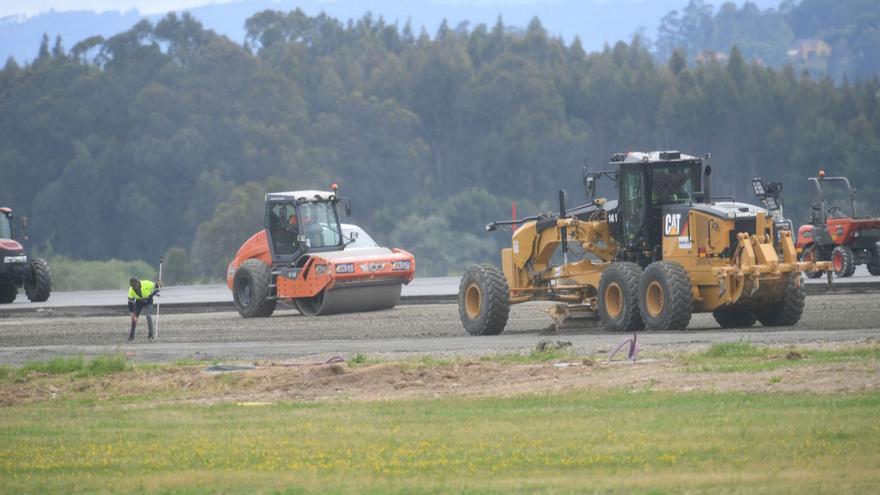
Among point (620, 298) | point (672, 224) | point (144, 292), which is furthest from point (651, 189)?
point (144, 292)

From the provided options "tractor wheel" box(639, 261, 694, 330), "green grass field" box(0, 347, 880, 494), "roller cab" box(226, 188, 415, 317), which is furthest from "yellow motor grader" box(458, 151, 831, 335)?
"green grass field" box(0, 347, 880, 494)

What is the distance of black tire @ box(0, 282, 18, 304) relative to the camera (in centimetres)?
4528

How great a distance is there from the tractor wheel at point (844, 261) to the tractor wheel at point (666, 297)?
17.4 metres

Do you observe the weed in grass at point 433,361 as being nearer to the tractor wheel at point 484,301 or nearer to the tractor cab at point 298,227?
the tractor wheel at point 484,301

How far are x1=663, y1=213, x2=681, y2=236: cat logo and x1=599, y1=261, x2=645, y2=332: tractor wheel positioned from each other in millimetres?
731

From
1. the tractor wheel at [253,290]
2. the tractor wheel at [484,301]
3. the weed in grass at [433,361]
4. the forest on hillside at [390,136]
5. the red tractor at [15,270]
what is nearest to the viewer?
the weed in grass at [433,361]

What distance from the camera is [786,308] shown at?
25344 mm

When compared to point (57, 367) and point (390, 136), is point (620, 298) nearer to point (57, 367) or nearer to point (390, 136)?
point (57, 367)

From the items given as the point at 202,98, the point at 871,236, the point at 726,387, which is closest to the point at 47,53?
the point at 202,98

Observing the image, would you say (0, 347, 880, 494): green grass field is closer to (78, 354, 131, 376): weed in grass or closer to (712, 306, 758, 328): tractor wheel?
(78, 354, 131, 376): weed in grass

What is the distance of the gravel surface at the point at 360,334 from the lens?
2405 cm

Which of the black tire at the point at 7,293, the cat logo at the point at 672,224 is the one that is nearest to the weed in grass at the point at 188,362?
the cat logo at the point at 672,224

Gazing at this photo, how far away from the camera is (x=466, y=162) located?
342 ft

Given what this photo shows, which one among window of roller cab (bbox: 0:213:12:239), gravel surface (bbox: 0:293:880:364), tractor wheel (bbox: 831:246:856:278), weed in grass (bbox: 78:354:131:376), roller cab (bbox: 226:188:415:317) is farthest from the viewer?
window of roller cab (bbox: 0:213:12:239)
